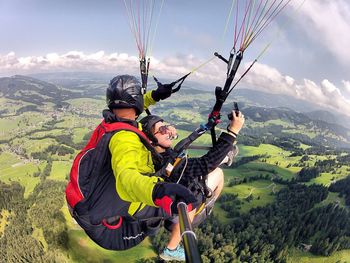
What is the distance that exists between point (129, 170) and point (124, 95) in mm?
1918

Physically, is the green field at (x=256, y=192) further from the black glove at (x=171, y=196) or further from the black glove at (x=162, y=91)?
the black glove at (x=171, y=196)

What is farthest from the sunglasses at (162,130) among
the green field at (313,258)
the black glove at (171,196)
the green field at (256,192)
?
the green field at (256,192)

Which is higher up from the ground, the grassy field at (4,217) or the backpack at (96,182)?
the backpack at (96,182)

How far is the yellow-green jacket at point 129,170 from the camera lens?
3.44 metres

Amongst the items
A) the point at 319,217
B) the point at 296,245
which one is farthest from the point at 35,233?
the point at 319,217

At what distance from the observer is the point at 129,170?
3703 mm

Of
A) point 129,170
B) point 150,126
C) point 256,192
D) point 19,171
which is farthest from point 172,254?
point 19,171

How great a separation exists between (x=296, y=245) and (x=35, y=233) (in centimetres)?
8951

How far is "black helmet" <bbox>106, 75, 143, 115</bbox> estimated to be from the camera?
5.20 meters

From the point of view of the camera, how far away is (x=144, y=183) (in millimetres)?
3436

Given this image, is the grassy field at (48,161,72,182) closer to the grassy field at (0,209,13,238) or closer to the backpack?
the grassy field at (0,209,13,238)

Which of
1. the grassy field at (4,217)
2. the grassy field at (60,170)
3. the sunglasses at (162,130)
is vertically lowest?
the grassy field at (4,217)

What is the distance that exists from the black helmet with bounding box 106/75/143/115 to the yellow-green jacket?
93 cm

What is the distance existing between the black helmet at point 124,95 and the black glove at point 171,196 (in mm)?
2273
